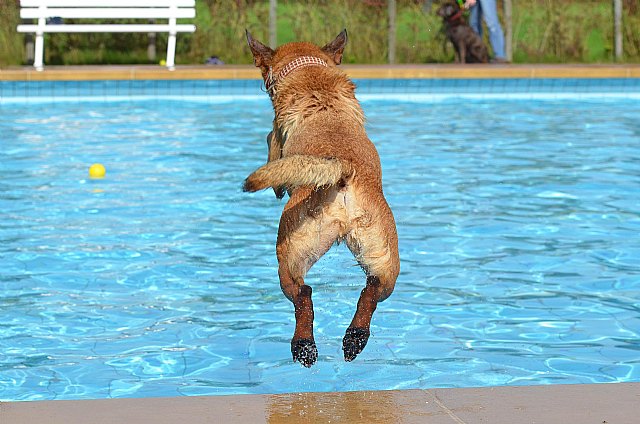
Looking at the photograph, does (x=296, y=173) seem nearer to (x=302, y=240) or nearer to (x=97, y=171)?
(x=302, y=240)

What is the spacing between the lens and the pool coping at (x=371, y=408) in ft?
10.3

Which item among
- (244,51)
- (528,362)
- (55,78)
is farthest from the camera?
(244,51)

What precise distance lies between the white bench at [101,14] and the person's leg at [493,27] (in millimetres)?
4566

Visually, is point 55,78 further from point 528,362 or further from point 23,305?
point 528,362

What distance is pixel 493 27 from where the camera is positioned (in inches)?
670

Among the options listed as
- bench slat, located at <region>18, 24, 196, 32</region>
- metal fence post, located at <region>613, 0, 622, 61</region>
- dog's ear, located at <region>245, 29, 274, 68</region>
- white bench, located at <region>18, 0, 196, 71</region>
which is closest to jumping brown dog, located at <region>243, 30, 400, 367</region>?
dog's ear, located at <region>245, 29, 274, 68</region>

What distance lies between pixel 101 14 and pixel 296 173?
13.0 metres

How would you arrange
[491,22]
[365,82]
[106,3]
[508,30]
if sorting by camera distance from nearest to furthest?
[365,82] → [106,3] → [491,22] → [508,30]

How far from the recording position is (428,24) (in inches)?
697

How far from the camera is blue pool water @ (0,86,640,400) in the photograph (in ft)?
16.2

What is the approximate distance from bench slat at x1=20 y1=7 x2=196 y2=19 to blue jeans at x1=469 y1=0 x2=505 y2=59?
14.7 ft

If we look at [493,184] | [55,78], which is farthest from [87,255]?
[55,78]

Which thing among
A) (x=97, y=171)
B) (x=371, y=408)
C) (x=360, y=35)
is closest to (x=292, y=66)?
(x=371, y=408)

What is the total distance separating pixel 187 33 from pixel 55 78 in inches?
128
